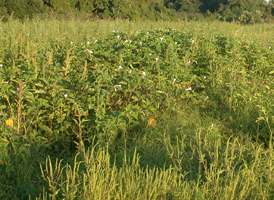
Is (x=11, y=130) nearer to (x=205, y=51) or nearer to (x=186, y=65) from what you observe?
(x=186, y=65)

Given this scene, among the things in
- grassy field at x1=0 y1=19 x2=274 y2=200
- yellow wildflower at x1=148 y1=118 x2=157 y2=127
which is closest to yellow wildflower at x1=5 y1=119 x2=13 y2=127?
grassy field at x1=0 y1=19 x2=274 y2=200

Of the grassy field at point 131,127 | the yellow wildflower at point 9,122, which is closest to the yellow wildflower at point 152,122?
the grassy field at point 131,127

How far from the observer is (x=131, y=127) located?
3621mm

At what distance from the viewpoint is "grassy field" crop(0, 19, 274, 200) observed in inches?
87.3

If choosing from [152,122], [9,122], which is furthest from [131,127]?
[9,122]

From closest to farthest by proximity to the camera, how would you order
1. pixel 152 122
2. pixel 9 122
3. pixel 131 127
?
pixel 9 122 < pixel 131 127 < pixel 152 122

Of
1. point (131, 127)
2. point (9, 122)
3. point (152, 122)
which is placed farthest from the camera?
point (152, 122)

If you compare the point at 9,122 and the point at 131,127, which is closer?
the point at 9,122

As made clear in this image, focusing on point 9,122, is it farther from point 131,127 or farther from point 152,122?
point 152,122

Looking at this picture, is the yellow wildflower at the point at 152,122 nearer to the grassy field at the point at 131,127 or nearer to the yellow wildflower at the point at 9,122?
the grassy field at the point at 131,127

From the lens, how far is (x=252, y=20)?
2109cm

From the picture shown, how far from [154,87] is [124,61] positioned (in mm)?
649

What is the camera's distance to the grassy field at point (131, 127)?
2.22 metres

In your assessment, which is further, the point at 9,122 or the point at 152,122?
the point at 152,122
